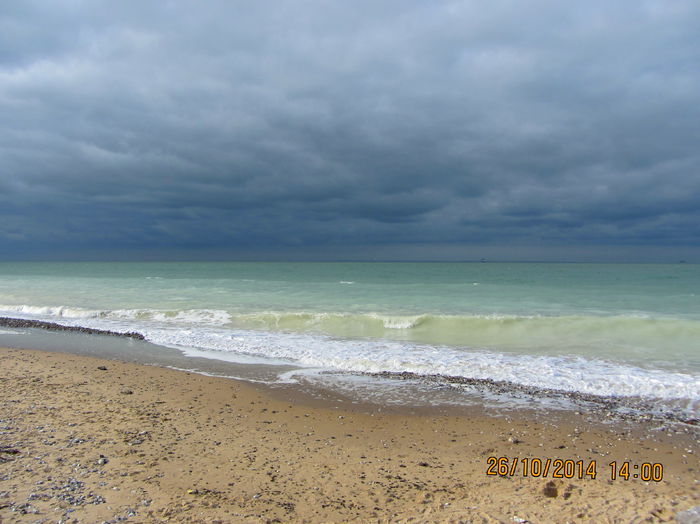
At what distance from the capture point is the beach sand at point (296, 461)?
4.13m

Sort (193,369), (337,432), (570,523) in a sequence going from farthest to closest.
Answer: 1. (193,369)
2. (337,432)
3. (570,523)

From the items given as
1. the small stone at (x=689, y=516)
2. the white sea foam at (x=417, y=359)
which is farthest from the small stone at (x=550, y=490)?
the white sea foam at (x=417, y=359)

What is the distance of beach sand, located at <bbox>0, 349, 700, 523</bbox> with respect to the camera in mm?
4129

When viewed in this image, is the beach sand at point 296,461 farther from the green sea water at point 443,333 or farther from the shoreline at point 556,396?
the green sea water at point 443,333

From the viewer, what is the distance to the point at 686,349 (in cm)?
1315

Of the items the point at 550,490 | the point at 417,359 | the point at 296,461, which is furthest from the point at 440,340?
the point at 550,490

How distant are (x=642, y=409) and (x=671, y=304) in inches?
990

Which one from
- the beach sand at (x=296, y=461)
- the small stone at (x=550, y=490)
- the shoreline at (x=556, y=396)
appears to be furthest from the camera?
the shoreline at (x=556, y=396)

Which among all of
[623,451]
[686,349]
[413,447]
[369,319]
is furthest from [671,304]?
[413,447]

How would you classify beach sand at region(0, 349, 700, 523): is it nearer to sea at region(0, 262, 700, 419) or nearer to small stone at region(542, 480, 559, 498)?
small stone at region(542, 480, 559, 498)

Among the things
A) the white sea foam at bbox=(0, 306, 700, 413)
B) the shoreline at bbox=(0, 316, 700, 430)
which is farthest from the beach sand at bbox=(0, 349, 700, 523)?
the white sea foam at bbox=(0, 306, 700, 413)

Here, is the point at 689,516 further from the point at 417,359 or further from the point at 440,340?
the point at 440,340

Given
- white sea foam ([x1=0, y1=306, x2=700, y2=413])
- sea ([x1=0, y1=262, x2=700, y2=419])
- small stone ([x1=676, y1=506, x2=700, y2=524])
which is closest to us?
small stone ([x1=676, y1=506, x2=700, y2=524])

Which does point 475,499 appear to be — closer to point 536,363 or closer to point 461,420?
point 461,420
